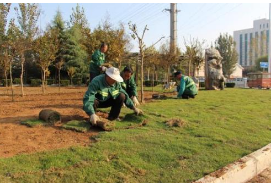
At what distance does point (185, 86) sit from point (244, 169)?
559 centimetres

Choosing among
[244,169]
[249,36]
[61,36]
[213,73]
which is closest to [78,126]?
[244,169]

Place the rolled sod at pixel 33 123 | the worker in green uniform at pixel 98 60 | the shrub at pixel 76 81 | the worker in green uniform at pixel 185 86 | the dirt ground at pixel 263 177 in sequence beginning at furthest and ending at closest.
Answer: the shrub at pixel 76 81, the worker in green uniform at pixel 185 86, the worker in green uniform at pixel 98 60, the rolled sod at pixel 33 123, the dirt ground at pixel 263 177

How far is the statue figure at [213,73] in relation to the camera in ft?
49.6

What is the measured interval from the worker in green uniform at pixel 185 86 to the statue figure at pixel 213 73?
661 centimetres

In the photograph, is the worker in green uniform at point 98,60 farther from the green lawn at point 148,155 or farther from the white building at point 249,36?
the white building at point 249,36

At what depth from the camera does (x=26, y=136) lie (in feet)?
12.6

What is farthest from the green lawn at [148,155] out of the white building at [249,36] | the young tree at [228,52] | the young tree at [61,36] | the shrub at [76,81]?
the white building at [249,36]

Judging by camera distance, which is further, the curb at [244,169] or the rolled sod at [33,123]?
the rolled sod at [33,123]

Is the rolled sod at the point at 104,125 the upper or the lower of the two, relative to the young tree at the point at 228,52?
lower

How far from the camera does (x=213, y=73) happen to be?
1509cm

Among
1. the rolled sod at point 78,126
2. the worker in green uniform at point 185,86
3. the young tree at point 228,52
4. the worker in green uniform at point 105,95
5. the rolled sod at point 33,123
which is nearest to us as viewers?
the worker in green uniform at point 105,95

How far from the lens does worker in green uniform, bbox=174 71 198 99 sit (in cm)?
830

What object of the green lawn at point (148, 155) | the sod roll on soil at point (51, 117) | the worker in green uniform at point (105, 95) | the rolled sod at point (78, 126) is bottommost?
the green lawn at point (148, 155)

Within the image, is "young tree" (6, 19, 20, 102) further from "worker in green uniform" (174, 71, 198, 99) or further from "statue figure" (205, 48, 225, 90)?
"statue figure" (205, 48, 225, 90)
